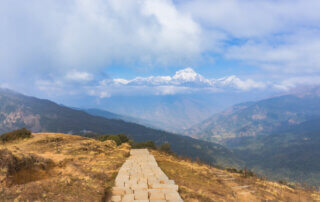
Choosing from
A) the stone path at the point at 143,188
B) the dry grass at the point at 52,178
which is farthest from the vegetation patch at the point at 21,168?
the stone path at the point at 143,188

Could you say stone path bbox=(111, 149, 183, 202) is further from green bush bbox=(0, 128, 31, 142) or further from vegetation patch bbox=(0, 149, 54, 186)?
green bush bbox=(0, 128, 31, 142)

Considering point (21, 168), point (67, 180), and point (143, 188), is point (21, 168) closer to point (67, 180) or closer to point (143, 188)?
point (67, 180)

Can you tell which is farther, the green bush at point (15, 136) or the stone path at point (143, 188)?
the green bush at point (15, 136)

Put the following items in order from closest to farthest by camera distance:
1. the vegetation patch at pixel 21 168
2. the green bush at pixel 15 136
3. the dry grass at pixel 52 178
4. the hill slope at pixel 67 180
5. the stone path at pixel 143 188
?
the dry grass at pixel 52 178 → the hill slope at pixel 67 180 → the stone path at pixel 143 188 → the vegetation patch at pixel 21 168 → the green bush at pixel 15 136

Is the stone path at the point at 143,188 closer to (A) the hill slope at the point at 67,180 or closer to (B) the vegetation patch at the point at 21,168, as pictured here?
(A) the hill slope at the point at 67,180

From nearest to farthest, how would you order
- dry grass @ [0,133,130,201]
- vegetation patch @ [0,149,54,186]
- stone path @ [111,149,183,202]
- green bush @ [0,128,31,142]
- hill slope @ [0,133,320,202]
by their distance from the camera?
dry grass @ [0,133,130,201] < hill slope @ [0,133,320,202] < stone path @ [111,149,183,202] < vegetation patch @ [0,149,54,186] < green bush @ [0,128,31,142]

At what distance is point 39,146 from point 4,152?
12218 mm

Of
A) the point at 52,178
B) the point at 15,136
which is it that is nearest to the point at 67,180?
the point at 52,178

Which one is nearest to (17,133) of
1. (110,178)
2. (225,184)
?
(110,178)

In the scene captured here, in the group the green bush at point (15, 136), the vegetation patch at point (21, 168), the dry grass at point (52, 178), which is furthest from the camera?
the green bush at point (15, 136)

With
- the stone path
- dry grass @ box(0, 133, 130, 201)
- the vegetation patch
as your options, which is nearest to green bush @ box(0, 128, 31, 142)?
dry grass @ box(0, 133, 130, 201)

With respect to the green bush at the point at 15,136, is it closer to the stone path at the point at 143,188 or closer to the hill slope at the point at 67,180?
the hill slope at the point at 67,180

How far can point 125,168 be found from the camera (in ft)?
56.3

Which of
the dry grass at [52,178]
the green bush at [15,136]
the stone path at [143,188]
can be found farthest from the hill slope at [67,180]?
the green bush at [15,136]
